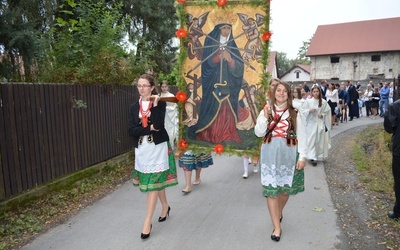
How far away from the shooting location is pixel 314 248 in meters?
3.69

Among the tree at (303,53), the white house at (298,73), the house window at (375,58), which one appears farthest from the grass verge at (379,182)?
the tree at (303,53)

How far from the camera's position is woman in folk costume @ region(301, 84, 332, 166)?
7665mm

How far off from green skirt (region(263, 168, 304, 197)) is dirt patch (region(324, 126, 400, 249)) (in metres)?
0.78

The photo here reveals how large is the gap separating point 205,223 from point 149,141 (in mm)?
1387

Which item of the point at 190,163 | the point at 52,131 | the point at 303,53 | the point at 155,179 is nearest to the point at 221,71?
the point at 155,179

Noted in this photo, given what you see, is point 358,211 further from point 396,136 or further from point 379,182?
point 379,182

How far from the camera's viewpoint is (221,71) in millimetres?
4395

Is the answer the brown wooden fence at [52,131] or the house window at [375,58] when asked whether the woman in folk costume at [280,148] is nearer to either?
the brown wooden fence at [52,131]

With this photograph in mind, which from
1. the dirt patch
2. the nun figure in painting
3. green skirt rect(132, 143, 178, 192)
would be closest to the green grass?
the dirt patch

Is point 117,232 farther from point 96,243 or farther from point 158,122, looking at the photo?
point 158,122

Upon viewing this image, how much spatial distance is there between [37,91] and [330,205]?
191 inches

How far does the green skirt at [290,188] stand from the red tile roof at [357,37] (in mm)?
37711

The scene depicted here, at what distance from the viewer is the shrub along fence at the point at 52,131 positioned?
460cm

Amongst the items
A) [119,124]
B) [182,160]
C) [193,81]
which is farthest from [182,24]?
[119,124]
